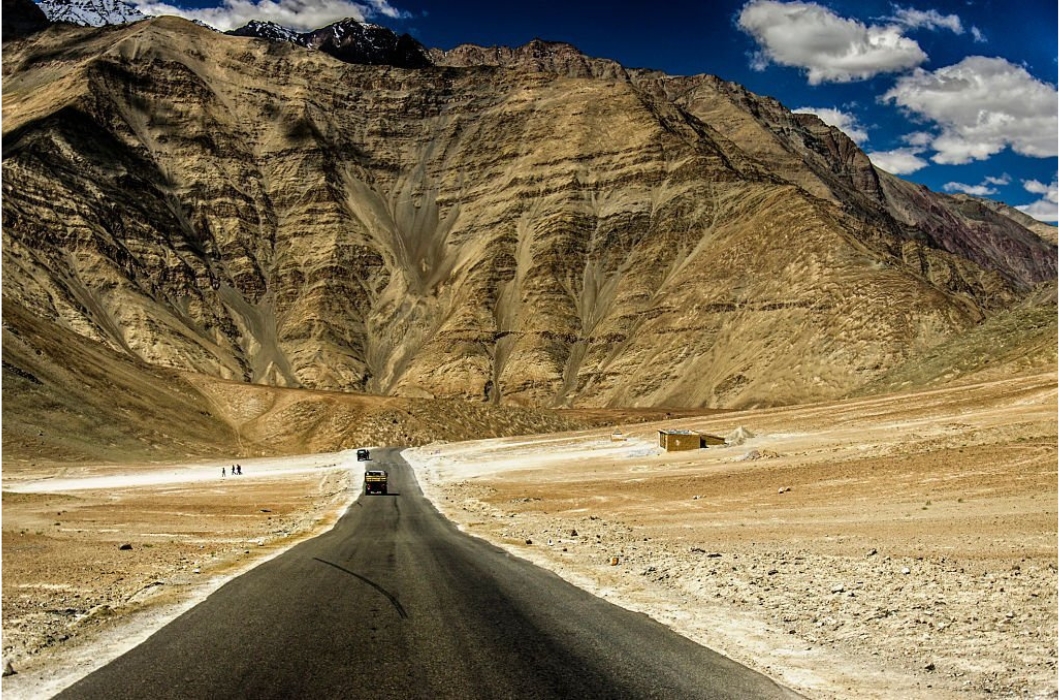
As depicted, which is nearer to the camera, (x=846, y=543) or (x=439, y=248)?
(x=846, y=543)

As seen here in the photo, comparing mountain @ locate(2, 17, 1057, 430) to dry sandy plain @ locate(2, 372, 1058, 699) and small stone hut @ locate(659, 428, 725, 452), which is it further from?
dry sandy plain @ locate(2, 372, 1058, 699)

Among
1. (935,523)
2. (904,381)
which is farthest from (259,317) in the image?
(935,523)

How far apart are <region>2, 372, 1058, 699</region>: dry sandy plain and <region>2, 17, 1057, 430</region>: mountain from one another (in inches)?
1998

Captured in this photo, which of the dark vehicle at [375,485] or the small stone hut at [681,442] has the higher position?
the small stone hut at [681,442]

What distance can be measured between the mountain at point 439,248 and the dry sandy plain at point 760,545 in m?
50.7

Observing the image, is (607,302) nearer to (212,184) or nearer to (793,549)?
(212,184)

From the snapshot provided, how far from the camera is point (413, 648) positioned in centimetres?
912

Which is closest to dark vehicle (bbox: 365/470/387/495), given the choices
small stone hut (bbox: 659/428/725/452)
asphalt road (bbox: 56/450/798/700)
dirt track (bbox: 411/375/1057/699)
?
dirt track (bbox: 411/375/1057/699)

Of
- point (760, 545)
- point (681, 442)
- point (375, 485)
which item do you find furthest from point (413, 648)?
point (681, 442)

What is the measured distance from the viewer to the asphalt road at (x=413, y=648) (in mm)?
7867

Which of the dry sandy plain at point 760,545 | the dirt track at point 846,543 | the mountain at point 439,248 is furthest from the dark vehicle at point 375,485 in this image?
the mountain at point 439,248

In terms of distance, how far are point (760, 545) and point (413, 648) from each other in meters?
11.3

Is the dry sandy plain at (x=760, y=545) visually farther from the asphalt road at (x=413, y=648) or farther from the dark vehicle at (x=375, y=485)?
the dark vehicle at (x=375, y=485)

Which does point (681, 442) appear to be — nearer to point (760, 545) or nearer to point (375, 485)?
point (375, 485)
